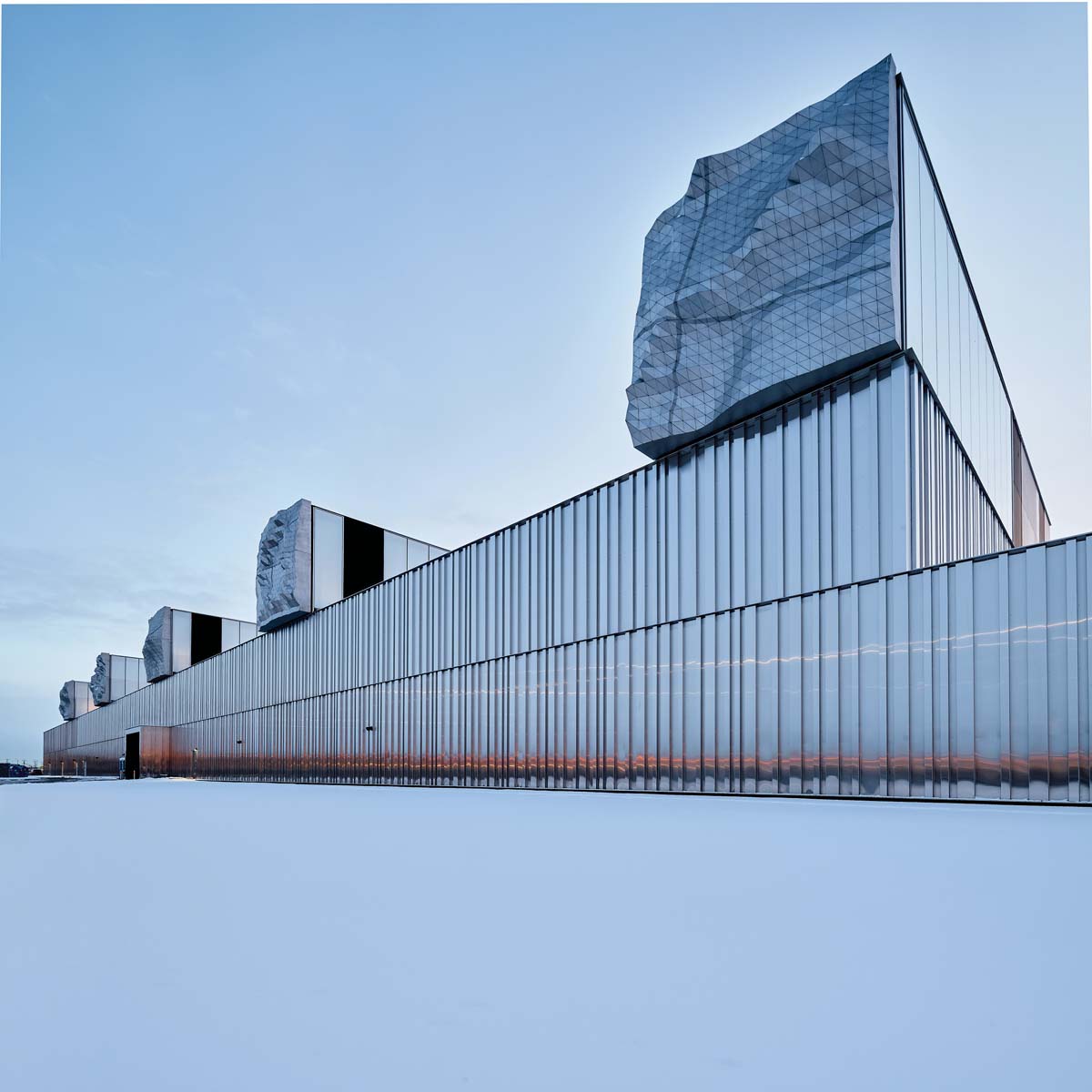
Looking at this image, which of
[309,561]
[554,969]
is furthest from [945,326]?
[309,561]

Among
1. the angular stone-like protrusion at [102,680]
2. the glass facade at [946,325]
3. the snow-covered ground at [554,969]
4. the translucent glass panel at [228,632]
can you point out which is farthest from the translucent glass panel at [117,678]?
→ the snow-covered ground at [554,969]

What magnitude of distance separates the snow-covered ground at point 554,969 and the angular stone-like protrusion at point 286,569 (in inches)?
1075

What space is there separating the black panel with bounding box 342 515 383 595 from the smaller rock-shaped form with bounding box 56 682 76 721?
185ft

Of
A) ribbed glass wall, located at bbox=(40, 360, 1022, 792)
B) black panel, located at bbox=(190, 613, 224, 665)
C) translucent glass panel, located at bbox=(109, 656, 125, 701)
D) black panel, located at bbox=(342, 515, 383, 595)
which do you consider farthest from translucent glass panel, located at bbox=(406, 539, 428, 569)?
translucent glass panel, located at bbox=(109, 656, 125, 701)

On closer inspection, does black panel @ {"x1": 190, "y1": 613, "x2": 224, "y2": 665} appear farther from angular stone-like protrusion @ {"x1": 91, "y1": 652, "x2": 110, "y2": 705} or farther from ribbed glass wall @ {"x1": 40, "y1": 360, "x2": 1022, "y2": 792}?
ribbed glass wall @ {"x1": 40, "y1": 360, "x2": 1022, "y2": 792}

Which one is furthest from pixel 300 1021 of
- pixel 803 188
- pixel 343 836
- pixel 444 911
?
pixel 803 188

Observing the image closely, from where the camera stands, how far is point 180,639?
50.8 m

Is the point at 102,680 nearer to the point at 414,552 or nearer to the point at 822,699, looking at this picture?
the point at 414,552

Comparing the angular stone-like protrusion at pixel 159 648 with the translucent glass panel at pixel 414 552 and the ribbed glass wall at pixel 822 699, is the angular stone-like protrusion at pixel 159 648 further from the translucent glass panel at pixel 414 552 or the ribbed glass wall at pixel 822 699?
the ribbed glass wall at pixel 822 699

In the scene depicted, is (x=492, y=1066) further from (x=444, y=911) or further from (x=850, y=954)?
(x=444, y=911)

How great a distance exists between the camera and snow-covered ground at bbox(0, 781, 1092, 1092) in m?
2.21

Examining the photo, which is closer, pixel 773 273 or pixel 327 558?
pixel 773 273

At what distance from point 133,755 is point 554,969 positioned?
182ft

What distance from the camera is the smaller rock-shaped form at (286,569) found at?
109 ft
